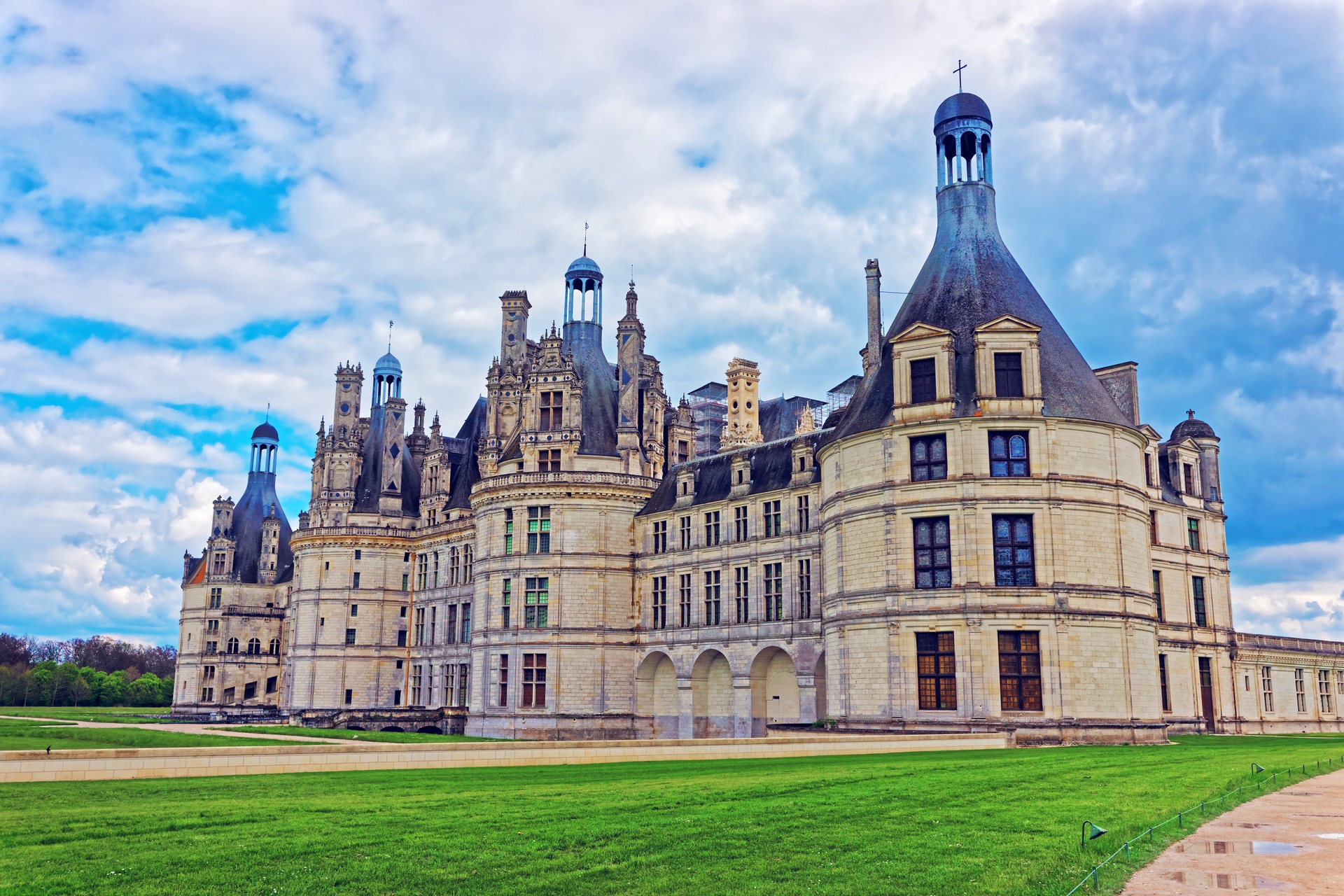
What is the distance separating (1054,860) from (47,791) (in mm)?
16806

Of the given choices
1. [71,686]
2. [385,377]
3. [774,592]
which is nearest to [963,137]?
[774,592]

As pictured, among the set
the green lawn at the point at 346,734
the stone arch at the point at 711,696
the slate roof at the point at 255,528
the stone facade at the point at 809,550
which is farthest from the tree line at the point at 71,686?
the stone arch at the point at 711,696

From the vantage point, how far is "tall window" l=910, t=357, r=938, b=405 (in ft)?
135

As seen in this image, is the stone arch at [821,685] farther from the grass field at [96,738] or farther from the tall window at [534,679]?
the grass field at [96,738]

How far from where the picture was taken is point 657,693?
59.7 metres

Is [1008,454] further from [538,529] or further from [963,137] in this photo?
[538,529]

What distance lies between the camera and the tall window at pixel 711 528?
2189 inches

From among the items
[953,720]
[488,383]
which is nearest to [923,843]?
[953,720]

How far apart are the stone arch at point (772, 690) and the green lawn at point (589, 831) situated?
29.6 meters

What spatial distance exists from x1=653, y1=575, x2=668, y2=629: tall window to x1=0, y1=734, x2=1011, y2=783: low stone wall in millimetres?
25624

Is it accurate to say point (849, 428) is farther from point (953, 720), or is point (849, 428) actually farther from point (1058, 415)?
point (953, 720)

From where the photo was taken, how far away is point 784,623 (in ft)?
165

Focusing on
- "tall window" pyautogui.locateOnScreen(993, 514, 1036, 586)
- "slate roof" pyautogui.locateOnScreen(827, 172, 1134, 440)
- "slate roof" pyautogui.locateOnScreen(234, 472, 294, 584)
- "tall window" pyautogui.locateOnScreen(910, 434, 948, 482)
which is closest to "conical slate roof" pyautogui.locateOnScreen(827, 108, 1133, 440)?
"slate roof" pyautogui.locateOnScreen(827, 172, 1134, 440)

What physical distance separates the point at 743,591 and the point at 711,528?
158 inches
